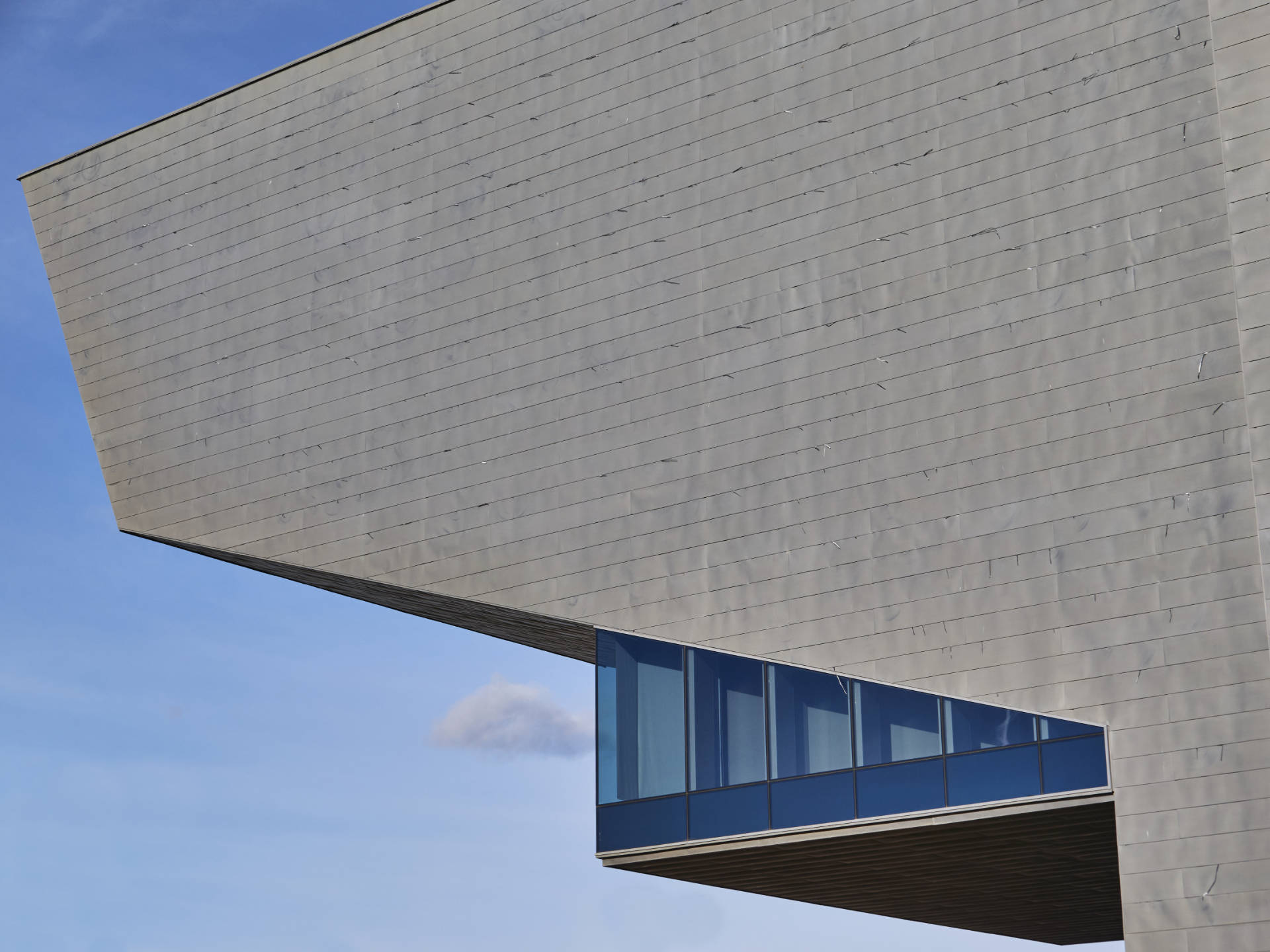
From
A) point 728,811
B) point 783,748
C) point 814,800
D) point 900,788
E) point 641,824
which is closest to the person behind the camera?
point 900,788

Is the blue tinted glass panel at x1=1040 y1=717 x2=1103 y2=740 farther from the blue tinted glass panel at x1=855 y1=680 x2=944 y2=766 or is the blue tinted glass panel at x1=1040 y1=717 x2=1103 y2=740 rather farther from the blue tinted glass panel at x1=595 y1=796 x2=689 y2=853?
the blue tinted glass panel at x1=595 y1=796 x2=689 y2=853

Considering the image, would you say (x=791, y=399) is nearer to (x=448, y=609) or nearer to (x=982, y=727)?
(x=982, y=727)

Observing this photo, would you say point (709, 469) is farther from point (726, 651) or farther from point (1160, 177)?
point (1160, 177)

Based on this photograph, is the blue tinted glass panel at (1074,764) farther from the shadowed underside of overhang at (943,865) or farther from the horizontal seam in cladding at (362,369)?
the horizontal seam in cladding at (362,369)

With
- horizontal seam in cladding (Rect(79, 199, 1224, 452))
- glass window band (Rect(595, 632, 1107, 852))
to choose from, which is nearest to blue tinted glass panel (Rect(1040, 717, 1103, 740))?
glass window band (Rect(595, 632, 1107, 852))

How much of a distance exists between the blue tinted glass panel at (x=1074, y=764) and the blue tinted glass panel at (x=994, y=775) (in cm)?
15

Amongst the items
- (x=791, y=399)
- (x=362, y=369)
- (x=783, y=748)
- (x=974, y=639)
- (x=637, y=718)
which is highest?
(x=362, y=369)

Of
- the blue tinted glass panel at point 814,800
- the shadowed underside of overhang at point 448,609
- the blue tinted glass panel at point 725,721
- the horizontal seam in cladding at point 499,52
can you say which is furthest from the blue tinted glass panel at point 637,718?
the horizontal seam in cladding at point 499,52

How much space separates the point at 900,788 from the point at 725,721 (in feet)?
9.83

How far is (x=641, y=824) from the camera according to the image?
73.4ft

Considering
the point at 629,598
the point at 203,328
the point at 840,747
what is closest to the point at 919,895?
the point at 840,747

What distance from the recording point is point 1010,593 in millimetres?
19344

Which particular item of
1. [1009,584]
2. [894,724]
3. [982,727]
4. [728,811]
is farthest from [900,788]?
[1009,584]

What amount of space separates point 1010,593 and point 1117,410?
2675 millimetres
